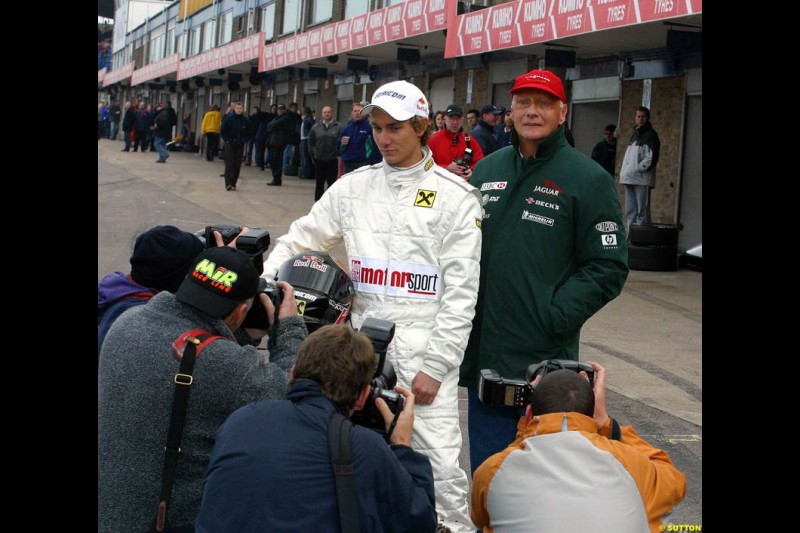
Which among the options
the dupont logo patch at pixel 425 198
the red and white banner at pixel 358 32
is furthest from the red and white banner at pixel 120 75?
the dupont logo patch at pixel 425 198

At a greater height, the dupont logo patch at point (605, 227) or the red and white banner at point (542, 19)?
the red and white banner at point (542, 19)

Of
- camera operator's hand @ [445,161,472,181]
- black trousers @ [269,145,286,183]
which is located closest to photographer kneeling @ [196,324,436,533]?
camera operator's hand @ [445,161,472,181]

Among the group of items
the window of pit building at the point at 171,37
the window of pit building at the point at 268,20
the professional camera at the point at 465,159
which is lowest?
the professional camera at the point at 465,159

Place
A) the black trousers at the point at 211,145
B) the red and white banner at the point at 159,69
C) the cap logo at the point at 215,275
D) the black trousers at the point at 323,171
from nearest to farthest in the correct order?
1. the cap logo at the point at 215,275
2. the black trousers at the point at 323,171
3. the black trousers at the point at 211,145
4. the red and white banner at the point at 159,69

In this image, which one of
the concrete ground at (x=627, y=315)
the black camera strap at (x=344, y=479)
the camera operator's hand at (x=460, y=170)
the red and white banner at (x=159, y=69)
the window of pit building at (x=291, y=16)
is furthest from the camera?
the red and white banner at (x=159, y=69)

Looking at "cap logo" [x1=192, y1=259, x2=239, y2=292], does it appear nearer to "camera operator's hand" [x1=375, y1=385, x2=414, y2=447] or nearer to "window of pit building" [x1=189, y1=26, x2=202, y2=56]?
"camera operator's hand" [x1=375, y1=385, x2=414, y2=447]

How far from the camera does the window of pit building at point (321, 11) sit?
30.9 m

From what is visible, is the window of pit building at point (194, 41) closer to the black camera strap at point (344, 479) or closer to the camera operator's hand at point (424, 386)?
the camera operator's hand at point (424, 386)

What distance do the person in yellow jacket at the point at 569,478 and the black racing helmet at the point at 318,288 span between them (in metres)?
0.98

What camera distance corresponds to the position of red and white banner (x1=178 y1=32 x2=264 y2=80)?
29.7 meters

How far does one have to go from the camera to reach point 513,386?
3.17 m
